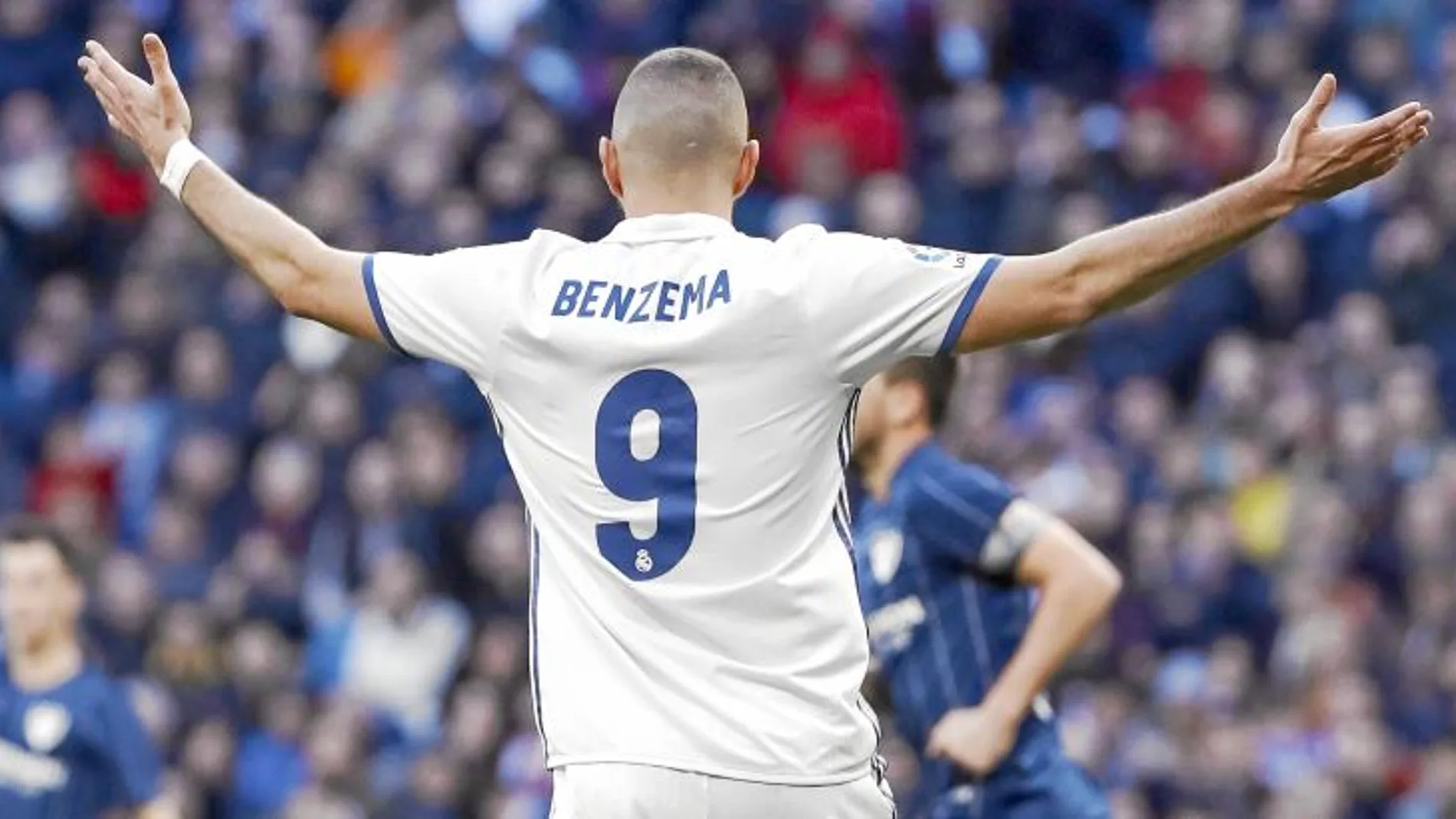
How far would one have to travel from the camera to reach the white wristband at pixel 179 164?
19.6 ft

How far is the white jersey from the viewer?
5629 millimetres

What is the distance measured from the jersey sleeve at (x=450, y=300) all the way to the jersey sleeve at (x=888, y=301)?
0.56 m

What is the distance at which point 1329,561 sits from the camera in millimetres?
A: 15055

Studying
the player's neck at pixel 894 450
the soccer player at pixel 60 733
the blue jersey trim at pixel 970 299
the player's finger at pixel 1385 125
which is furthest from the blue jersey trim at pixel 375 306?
the soccer player at pixel 60 733

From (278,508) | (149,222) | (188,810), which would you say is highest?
(149,222)

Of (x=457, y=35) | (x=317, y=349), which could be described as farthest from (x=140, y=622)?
(x=457, y=35)

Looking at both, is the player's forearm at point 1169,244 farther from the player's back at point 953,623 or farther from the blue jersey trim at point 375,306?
the player's back at point 953,623

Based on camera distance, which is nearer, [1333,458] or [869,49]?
[1333,458]

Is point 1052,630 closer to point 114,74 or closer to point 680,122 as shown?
point 680,122

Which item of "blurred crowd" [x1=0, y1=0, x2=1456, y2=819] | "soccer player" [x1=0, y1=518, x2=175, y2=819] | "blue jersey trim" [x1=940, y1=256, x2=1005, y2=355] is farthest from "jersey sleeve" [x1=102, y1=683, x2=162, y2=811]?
"blurred crowd" [x1=0, y1=0, x2=1456, y2=819]

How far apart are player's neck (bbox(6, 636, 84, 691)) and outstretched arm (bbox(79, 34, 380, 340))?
11.4 feet

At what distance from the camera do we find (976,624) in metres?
8.00

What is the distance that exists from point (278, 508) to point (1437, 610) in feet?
19.2

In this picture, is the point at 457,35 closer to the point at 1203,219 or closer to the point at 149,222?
the point at 149,222
